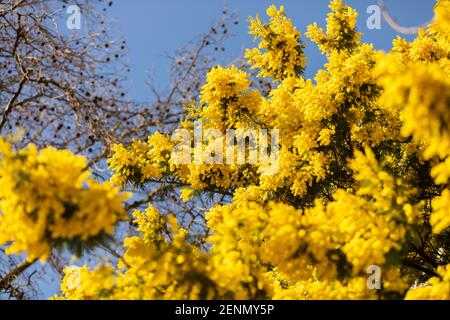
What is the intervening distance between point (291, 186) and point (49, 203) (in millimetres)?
3535

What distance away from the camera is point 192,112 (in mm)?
6176

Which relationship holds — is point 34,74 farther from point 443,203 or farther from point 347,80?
point 443,203

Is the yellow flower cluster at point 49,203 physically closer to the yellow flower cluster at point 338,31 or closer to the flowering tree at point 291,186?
the flowering tree at point 291,186

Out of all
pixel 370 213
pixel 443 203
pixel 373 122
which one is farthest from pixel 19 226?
pixel 373 122

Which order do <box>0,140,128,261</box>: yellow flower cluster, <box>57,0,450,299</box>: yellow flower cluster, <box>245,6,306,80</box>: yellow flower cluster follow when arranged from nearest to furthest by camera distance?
1. <box>0,140,128,261</box>: yellow flower cluster
2. <box>57,0,450,299</box>: yellow flower cluster
3. <box>245,6,306,80</box>: yellow flower cluster

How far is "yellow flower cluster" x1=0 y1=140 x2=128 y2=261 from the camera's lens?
252cm

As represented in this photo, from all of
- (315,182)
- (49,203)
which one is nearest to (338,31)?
(315,182)

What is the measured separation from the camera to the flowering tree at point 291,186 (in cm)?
258

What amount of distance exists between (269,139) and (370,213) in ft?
9.34

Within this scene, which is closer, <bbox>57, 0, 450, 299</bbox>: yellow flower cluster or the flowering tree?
the flowering tree

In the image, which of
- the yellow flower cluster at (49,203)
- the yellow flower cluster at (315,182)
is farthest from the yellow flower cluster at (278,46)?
the yellow flower cluster at (49,203)

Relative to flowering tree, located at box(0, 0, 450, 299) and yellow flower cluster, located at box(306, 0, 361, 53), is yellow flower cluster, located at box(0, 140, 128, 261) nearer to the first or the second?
flowering tree, located at box(0, 0, 450, 299)

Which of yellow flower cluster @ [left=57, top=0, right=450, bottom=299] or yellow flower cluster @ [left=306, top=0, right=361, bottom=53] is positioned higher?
Result: yellow flower cluster @ [left=306, top=0, right=361, bottom=53]

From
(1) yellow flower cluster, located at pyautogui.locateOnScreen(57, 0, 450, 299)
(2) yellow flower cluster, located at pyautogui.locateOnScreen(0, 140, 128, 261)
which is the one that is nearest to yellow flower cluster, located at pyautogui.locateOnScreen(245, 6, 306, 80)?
(1) yellow flower cluster, located at pyautogui.locateOnScreen(57, 0, 450, 299)
